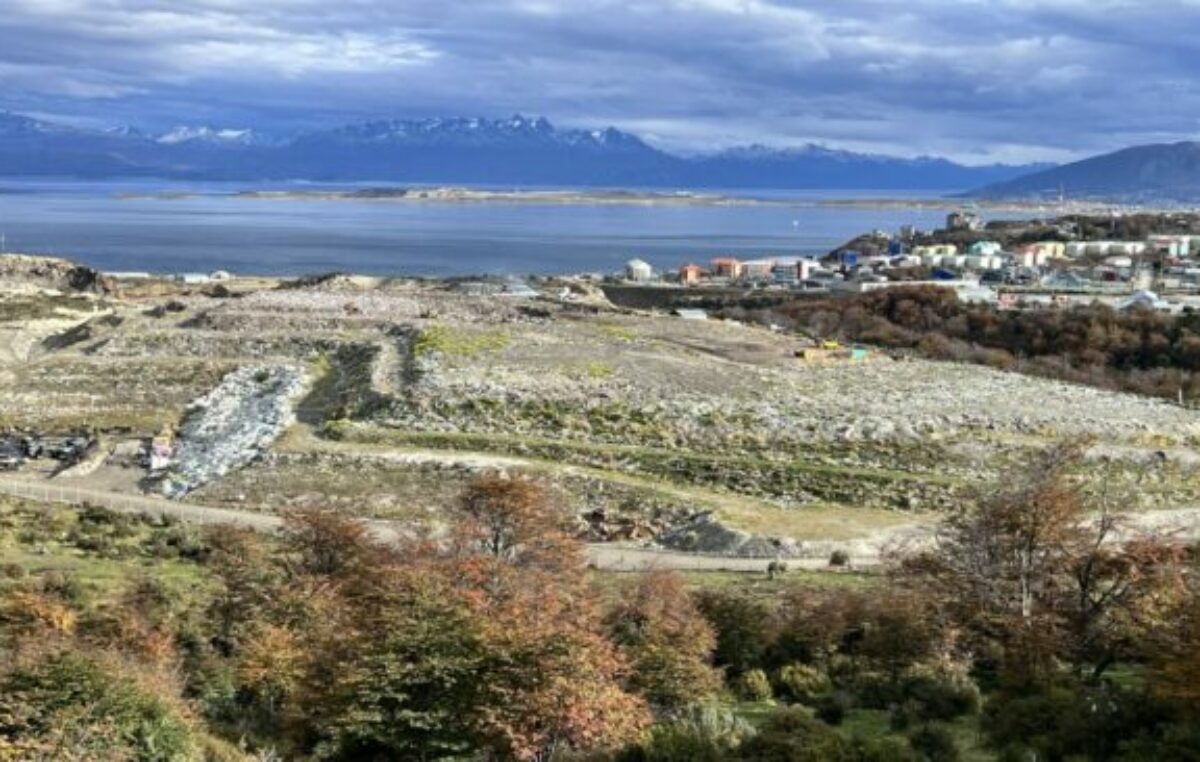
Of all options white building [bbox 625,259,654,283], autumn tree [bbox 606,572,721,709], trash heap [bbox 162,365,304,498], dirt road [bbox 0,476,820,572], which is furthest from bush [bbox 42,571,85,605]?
white building [bbox 625,259,654,283]

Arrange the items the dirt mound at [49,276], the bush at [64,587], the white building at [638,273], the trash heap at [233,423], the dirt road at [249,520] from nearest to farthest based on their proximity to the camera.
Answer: the bush at [64,587]
the dirt road at [249,520]
the trash heap at [233,423]
the dirt mound at [49,276]
the white building at [638,273]

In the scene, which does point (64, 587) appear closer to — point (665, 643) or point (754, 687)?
point (665, 643)

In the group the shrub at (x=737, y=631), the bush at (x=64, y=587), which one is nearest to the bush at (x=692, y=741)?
the shrub at (x=737, y=631)

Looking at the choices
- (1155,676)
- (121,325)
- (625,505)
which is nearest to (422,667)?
(1155,676)

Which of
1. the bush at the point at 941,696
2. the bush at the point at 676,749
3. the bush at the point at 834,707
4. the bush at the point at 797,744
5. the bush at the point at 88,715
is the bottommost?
the bush at the point at 834,707

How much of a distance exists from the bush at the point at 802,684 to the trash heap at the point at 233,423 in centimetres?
2025

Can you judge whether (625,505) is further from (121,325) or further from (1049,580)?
(121,325)

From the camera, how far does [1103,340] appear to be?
223 ft

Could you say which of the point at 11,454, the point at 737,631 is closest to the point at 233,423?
the point at 11,454

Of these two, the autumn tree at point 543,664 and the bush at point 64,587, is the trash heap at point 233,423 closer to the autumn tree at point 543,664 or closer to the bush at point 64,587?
the bush at point 64,587

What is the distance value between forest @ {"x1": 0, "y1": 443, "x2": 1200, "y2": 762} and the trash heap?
1115 cm

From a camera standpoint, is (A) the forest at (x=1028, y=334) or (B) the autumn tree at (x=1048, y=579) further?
(A) the forest at (x=1028, y=334)

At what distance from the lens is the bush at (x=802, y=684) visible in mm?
16644

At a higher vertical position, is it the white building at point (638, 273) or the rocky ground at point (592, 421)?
the white building at point (638, 273)
